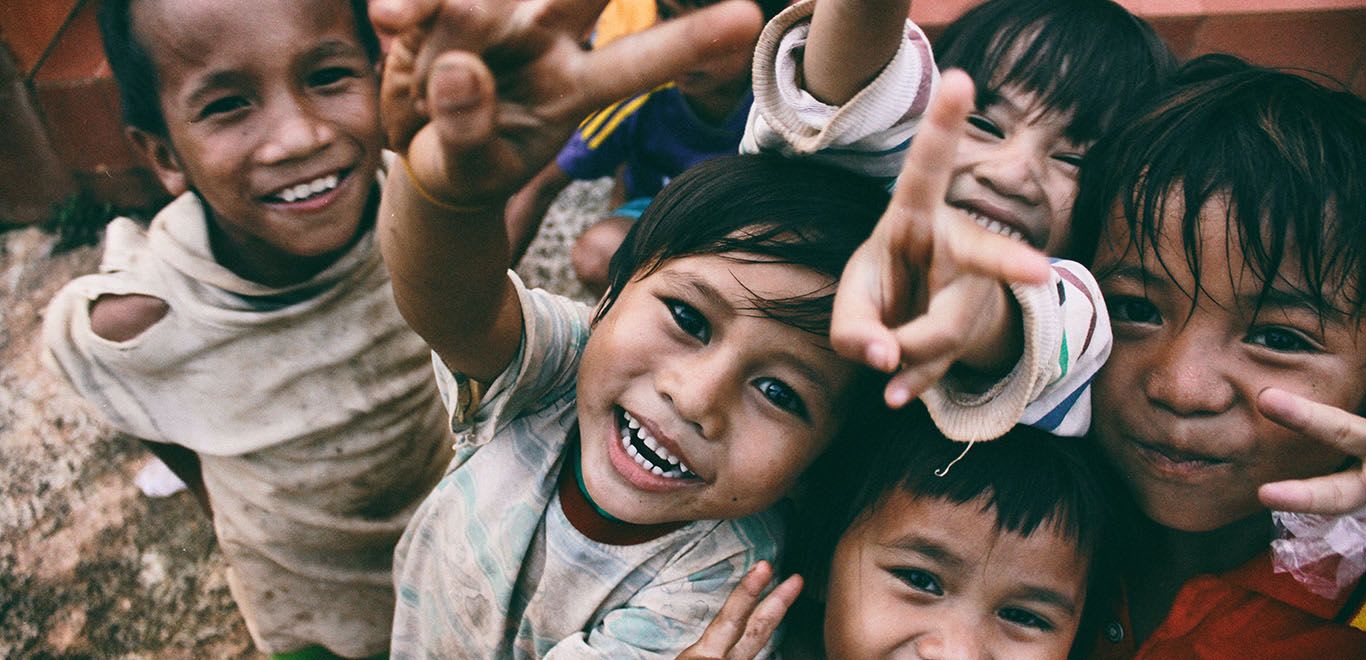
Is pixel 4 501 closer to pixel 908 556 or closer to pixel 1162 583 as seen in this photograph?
pixel 908 556

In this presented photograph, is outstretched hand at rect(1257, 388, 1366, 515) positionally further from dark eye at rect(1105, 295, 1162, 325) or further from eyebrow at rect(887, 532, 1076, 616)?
eyebrow at rect(887, 532, 1076, 616)

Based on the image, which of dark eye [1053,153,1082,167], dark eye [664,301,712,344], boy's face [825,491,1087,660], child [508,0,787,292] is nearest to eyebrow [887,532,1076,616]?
boy's face [825,491,1087,660]

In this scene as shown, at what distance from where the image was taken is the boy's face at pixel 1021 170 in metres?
1.40

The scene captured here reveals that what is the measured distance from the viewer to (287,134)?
56.3 inches

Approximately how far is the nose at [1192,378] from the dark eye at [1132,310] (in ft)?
0.15

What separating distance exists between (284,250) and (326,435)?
0.35 metres

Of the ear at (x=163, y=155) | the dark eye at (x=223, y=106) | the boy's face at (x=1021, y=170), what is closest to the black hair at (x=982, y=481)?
the boy's face at (x=1021, y=170)

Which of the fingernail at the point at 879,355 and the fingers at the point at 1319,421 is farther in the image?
the fingers at the point at 1319,421

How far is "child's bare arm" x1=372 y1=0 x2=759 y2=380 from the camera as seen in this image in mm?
781

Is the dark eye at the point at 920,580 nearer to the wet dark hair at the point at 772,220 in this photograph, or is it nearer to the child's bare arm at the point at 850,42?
the wet dark hair at the point at 772,220

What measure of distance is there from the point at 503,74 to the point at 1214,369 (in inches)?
37.2

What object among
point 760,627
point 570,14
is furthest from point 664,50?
point 760,627

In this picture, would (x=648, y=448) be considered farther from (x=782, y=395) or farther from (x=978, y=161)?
(x=978, y=161)

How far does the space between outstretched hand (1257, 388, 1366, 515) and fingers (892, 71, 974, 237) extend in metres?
0.55
